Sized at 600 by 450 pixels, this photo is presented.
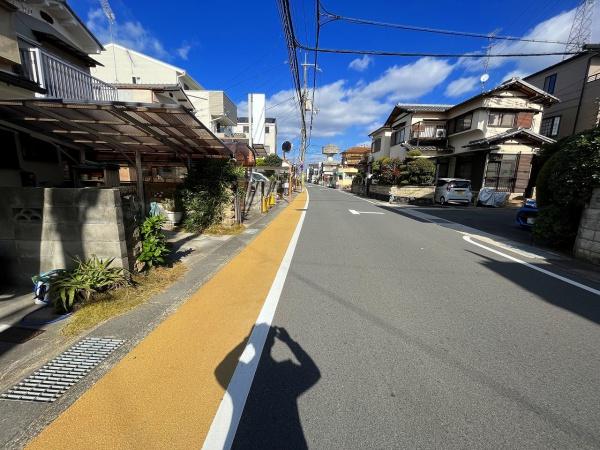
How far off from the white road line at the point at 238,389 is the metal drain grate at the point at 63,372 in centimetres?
133

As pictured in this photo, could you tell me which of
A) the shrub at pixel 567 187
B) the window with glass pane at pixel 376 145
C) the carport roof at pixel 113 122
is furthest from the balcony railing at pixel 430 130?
the carport roof at pixel 113 122

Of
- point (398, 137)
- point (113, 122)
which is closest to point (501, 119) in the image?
point (398, 137)

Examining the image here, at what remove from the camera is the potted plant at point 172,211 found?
947 centimetres

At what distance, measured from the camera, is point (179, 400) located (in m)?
2.19

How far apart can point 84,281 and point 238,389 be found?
9.15ft

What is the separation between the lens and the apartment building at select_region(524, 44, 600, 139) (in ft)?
69.4

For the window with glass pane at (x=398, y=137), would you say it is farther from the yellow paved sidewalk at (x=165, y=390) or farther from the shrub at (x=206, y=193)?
the yellow paved sidewalk at (x=165, y=390)

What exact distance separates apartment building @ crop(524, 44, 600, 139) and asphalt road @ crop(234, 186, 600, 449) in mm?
25615

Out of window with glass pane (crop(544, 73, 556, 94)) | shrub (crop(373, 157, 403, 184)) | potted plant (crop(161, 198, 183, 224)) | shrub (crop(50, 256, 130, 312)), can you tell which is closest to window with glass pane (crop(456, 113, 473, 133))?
shrub (crop(373, 157, 403, 184))

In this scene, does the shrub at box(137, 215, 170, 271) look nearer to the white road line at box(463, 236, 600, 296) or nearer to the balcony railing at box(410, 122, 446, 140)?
the white road line at box(463, 236, 600, 296)

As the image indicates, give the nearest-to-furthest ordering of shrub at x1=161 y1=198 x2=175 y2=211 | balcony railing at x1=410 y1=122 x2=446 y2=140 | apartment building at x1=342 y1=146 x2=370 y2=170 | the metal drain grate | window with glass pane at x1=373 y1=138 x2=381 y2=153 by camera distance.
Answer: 1. the metal drain grate
2. shrub at x1=161 y1=198 x2=175 y2=211
3. balcony railing at x1=410 y1=122 x2=446 y2=140
4. window with glass pane at x1=373 y1=138 x2=381 y2=153
5. apartment building at x1=342 y1=146 x2=370 y2=170

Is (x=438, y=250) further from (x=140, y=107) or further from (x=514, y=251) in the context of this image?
(x=140, y=107)

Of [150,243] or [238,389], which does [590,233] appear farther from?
[150,243]

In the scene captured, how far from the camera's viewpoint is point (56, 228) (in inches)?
156
